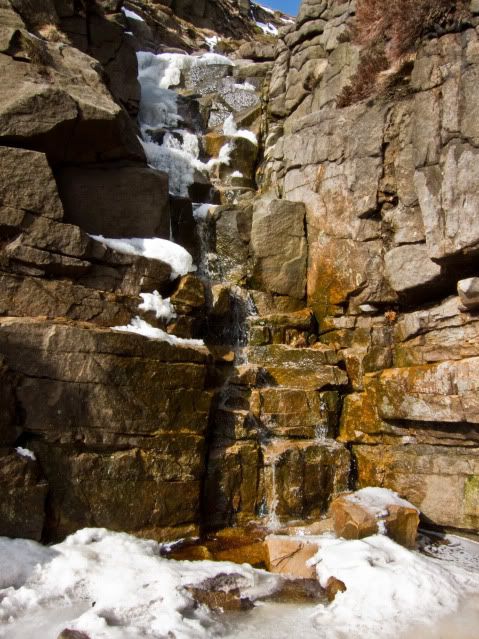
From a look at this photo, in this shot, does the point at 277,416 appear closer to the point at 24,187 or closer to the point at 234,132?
the point at 24,187

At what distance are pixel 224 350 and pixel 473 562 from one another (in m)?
5.64

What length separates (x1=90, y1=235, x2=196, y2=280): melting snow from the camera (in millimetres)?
9578

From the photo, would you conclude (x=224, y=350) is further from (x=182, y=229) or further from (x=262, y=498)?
(x=182, y=229)

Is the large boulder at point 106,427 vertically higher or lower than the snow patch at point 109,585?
higher

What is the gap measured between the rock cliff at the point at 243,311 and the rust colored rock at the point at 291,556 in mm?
1386

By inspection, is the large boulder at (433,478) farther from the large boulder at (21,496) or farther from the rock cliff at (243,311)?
the large boulder at (21,496)

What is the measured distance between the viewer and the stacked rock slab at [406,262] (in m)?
8.83

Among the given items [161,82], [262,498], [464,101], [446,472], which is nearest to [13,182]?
[262,498]

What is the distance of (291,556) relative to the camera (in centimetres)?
719

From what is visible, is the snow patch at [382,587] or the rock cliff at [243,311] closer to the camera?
the snow patch at [382,587]

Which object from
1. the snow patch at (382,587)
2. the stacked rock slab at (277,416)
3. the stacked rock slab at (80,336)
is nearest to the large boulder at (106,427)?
the stacked rock slab at (80,336)

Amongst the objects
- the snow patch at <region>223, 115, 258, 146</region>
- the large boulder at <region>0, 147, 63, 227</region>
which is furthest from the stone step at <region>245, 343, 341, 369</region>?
the snow patch at <region>223, 115, 258, 146</region>

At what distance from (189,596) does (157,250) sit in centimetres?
608

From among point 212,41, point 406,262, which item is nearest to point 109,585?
point 406,262
